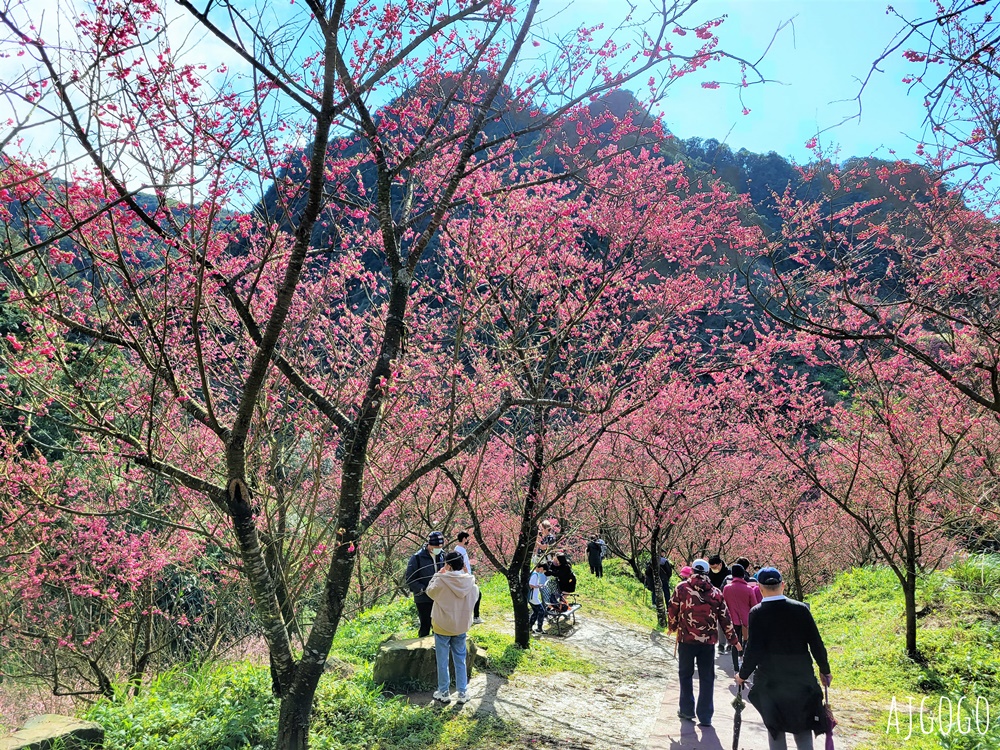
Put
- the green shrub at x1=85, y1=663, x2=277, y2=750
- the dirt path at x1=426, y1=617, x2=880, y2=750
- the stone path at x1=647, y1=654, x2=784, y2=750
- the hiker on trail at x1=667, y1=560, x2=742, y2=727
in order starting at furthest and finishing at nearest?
the hiker on trail at x1=667, y1=560, x2=742, y2=727 → the dirt path at x1=426, y1=617, x2=880, y2=750 → the stone path at x1=647, y1=654, x2=784, y2=750 → the green shrub at x1=85, y1=663, x2=277, y2=750

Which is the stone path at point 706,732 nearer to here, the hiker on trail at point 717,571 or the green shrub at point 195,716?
the hiker on trail at point 717,571

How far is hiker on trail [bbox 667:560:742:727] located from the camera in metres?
6.23

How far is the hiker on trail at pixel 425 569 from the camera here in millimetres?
8008

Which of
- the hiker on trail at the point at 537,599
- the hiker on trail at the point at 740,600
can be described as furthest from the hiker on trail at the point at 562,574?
the hiker on trail at the point at 740,600

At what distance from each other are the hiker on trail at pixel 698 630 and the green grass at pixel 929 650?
1.58 metres

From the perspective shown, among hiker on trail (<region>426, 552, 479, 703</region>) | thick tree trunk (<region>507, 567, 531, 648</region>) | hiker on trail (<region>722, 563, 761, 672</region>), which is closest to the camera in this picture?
hiker on trail (<region>426, 552, 479, 703</region>)

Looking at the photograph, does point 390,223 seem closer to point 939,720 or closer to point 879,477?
point 939,720

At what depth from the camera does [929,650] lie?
921 centimetres

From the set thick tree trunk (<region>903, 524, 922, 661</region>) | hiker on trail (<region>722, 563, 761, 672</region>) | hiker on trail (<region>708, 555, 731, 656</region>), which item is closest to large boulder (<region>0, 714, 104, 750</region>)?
hiker on trail (<region>722, 563, 761, 672</region>)

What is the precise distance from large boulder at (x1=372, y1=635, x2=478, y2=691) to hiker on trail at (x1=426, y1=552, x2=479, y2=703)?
55 cm

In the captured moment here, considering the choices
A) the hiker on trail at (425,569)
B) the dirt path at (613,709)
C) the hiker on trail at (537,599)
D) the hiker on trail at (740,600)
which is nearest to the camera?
the dirt path at (613,709)

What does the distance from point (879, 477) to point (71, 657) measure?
46.6 ft

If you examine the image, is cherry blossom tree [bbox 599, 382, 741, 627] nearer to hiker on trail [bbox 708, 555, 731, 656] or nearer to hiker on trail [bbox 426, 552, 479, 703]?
hiker on trail [bbox 708, 555, 731, 656]

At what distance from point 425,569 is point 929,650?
7.63 meters
